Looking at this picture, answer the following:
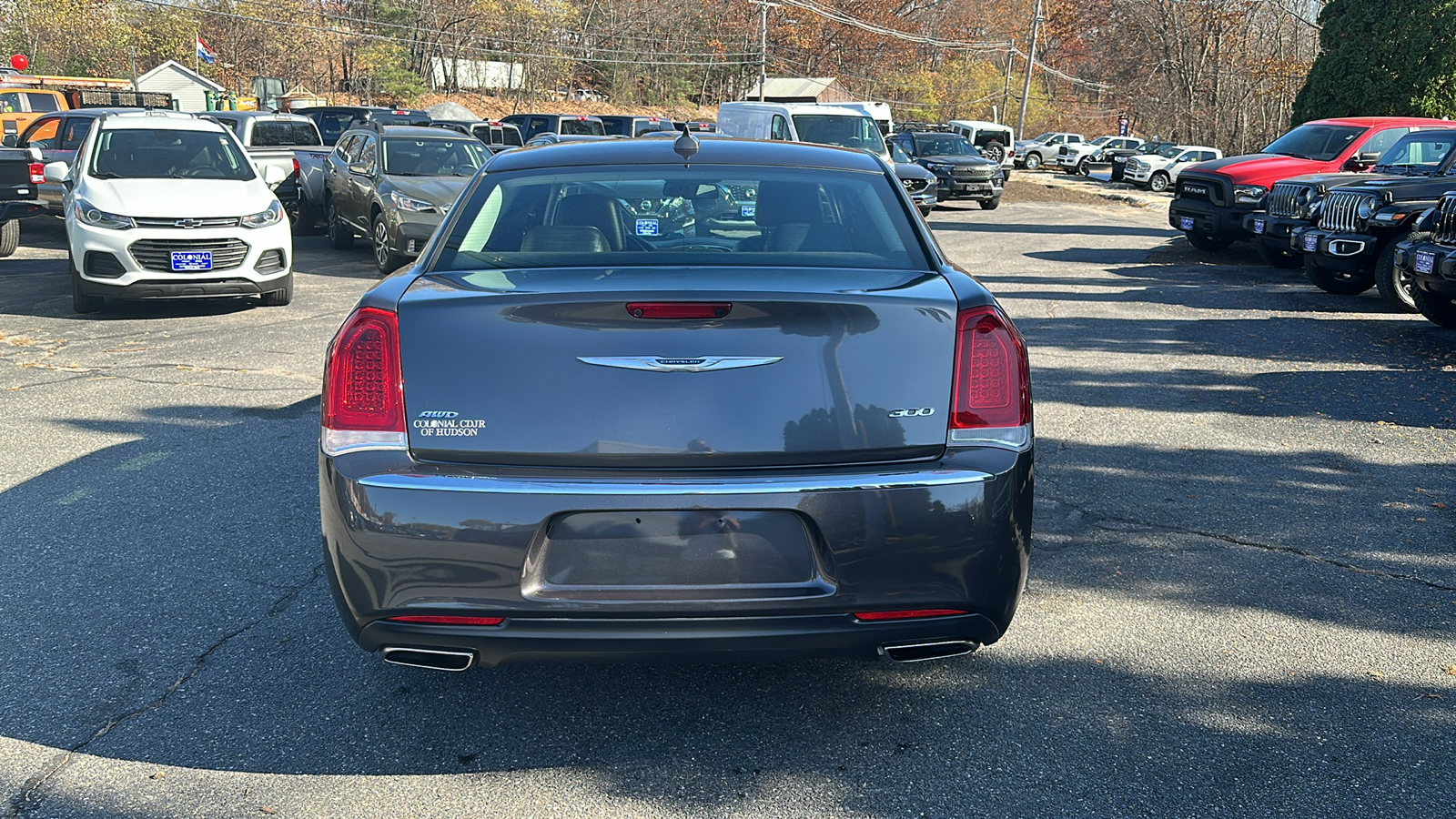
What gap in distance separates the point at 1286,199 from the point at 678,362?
45.0 feet

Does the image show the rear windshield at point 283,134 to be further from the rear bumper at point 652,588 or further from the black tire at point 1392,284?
the rear bumper at point 652,588

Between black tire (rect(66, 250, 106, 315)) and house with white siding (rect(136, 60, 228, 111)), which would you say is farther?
house with white siding (rect(136, 60, 228, 111))

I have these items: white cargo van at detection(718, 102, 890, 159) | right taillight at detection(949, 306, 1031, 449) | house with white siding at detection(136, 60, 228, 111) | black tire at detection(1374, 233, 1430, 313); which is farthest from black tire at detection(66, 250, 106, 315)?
house with white siding at detection(136, 60, 228, 111)

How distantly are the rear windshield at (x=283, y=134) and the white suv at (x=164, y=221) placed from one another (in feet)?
21.1

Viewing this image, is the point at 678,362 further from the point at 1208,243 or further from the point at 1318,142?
the point at 1318,142

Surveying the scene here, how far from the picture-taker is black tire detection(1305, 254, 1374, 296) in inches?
490

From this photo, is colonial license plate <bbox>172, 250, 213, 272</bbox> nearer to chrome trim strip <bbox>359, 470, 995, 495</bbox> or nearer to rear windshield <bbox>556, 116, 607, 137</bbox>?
chrome trim strip <bbox>359, 470, 995, 495</bbox>

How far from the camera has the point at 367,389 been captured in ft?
9.75

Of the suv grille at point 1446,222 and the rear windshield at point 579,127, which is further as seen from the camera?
the rear windshield at point 579,127

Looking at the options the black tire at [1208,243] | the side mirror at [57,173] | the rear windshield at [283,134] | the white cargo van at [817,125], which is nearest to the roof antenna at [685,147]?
the side mirror at [57,173]

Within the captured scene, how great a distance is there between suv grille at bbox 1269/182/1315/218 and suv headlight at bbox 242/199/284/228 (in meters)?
11.3

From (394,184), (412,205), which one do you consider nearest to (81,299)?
(412,205)

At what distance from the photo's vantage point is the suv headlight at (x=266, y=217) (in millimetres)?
10677

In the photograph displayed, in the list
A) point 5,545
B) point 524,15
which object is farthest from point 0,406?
point 524,15
